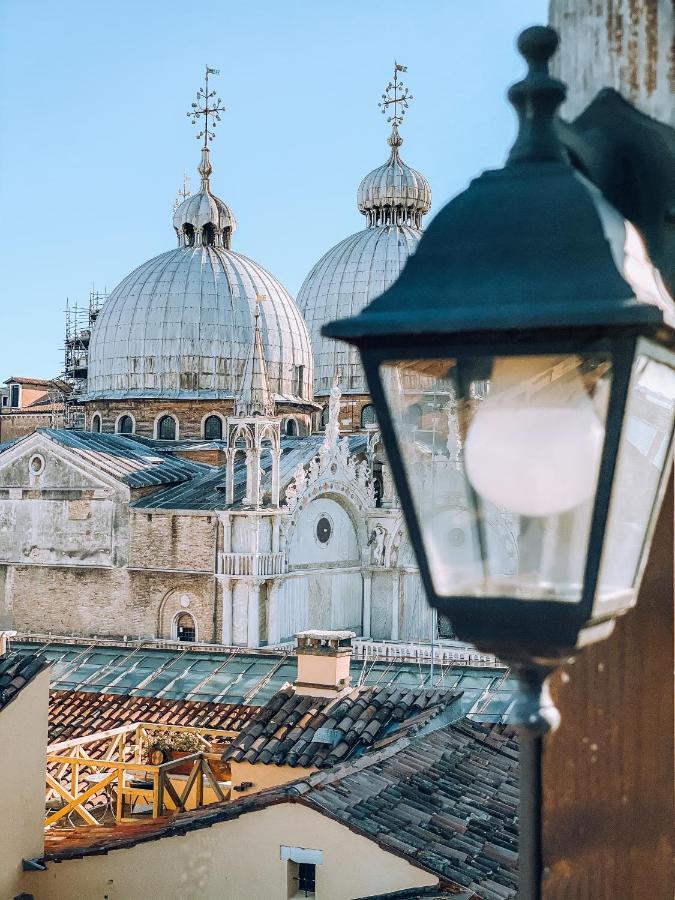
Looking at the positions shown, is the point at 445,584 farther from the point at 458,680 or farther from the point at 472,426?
the point at 458,680

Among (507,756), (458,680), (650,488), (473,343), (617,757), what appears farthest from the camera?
(458,680)

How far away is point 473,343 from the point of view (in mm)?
1532

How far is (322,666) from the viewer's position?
11336 mm

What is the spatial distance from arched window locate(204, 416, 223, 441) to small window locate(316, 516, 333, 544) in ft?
16.9

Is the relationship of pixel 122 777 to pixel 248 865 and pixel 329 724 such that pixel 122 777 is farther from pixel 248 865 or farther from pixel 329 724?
pixel 248 865

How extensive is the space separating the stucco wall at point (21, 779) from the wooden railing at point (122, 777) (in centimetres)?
133

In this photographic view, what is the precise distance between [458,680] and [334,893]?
765 centimetres

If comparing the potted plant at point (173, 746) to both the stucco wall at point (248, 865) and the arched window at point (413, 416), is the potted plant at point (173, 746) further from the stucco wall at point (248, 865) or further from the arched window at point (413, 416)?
the arched window at point (413, 416)

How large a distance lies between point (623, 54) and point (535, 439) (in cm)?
69

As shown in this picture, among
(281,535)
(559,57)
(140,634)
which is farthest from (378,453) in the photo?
(559,57)

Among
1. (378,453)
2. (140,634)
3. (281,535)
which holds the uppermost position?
(378,453)

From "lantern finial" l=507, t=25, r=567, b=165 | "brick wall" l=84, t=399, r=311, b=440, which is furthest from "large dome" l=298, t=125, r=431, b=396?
"lantern finial" l=507, t=25, r=567, b=165

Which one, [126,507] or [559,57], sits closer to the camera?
[559,57]

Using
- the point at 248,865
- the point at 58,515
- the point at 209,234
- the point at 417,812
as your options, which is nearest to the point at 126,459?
the point at 58,515
